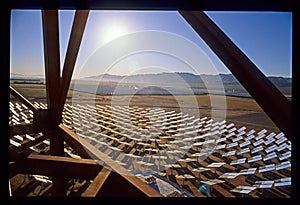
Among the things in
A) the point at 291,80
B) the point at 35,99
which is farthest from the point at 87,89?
the point at 291,80

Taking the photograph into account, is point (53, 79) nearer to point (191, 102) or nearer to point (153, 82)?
point (153, 82)

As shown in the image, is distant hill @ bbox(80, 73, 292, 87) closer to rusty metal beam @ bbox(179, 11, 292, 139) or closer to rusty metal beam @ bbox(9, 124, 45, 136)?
rusty metal beam @ bbox(9, 124, 45, 136)

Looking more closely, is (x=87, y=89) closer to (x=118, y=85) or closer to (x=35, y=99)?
(x=118, y=85)

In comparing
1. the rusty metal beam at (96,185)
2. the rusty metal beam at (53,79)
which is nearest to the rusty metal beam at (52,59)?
the rusty metal beam at (53,79)

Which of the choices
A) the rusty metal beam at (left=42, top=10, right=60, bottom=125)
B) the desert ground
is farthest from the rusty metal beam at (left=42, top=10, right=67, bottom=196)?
the desert ground

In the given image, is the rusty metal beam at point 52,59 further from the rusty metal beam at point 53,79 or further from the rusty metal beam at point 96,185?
the rusty metal beam at point 96,185

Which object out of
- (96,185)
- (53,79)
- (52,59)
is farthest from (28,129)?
(96,185)
